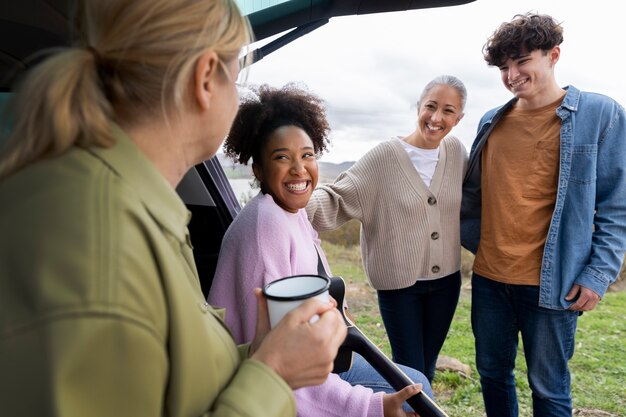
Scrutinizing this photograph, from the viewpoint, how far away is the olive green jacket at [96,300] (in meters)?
0.54

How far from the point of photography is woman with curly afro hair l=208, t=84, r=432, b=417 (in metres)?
1.18

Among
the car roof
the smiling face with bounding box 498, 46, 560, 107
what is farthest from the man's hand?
the car roof

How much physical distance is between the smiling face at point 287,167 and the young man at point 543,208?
1.06 m

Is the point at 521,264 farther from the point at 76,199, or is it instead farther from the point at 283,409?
the point at 76,199

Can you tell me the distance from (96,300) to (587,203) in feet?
6.30

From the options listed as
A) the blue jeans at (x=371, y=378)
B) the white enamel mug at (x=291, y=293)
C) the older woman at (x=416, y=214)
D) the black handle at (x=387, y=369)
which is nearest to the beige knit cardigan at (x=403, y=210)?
the older woman at (x=416, y=214)

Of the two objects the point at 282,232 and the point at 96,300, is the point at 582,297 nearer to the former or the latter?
the point at 282,232

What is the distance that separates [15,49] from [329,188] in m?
1.29

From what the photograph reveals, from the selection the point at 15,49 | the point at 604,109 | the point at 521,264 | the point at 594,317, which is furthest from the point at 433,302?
the point at 594,317

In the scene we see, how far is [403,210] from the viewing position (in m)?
2.14

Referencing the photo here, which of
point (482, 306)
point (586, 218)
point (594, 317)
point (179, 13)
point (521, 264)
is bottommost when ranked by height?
point (594, 317)

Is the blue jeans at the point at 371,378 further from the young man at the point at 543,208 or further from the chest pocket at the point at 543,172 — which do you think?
the chest pocket at the point at 543,172

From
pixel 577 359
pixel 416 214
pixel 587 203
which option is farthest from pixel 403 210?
pixel 577 359

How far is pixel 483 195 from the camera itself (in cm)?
216
